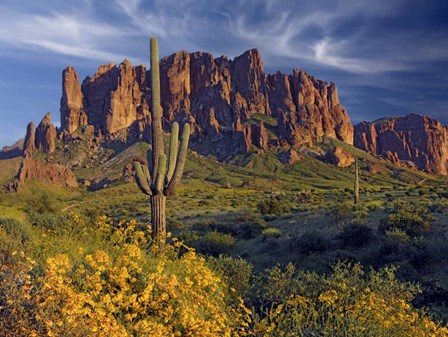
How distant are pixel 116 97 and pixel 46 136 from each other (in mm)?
36211

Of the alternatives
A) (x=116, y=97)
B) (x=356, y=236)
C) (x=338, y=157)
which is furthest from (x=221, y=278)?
(x=116, y=97)

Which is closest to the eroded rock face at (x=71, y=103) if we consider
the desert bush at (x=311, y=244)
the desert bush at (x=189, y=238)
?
the desert bush at (x=189, y=238)

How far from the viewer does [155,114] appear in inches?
524

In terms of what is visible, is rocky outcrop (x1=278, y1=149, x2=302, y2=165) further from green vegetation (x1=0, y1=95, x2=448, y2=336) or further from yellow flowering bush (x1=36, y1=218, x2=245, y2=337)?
yellow flowering bush (x1=36, y1=218, x2=245, y2=337)

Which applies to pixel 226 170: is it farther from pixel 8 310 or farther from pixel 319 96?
pixel 8 310

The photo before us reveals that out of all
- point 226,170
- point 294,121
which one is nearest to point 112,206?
point 226,170

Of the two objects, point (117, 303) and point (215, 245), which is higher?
point (117, 303)

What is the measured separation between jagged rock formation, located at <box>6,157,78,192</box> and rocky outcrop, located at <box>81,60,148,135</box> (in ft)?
236

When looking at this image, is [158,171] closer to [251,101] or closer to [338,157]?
[338,157]

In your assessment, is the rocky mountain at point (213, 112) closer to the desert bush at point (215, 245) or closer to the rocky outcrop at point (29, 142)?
the rocky outcrop at point (29, 142)

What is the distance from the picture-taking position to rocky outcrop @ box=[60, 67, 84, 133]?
171163 mm

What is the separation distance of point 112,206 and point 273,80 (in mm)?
148046

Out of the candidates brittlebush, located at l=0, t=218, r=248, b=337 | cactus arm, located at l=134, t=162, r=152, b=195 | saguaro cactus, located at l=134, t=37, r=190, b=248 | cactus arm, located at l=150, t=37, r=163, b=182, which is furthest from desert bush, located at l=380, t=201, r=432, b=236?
brittlebush, located at l=0, t=218, r=248, b=337

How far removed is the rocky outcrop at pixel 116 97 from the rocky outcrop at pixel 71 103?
399cm
